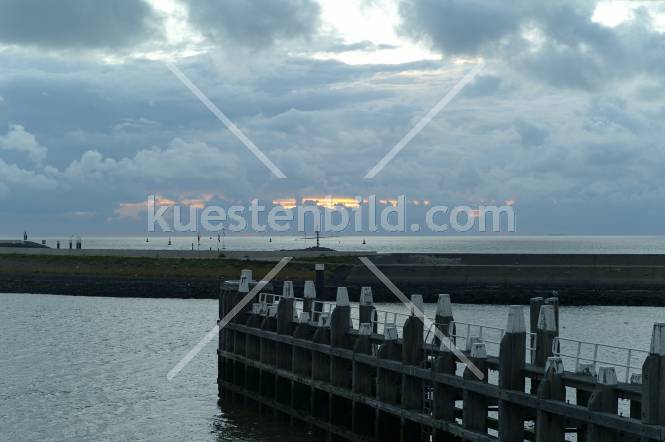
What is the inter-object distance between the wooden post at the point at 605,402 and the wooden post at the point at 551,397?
4.56 feet

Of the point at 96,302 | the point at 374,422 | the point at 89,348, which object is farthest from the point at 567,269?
the point at 374,422

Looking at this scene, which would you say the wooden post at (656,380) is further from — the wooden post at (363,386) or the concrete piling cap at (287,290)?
the concrete piling cap at (287,290)

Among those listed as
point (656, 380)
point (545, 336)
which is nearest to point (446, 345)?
point (545, 336)

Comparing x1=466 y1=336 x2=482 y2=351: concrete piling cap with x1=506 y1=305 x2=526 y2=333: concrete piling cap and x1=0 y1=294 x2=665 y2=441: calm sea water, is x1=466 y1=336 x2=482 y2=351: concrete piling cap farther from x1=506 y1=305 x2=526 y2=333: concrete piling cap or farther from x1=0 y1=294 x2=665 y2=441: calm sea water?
x1=0 y1=294 x2=665 y2=441: calm sea water

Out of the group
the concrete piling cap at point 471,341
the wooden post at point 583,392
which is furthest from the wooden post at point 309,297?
the wooden post at point 583,392

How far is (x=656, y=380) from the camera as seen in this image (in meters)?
17.9

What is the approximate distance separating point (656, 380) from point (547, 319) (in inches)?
212

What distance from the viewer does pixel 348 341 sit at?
101 ft

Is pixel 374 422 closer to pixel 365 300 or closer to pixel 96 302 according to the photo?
pixel 365 300

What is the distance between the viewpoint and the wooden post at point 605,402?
19.3 meters

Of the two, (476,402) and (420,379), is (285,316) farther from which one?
(476,402)

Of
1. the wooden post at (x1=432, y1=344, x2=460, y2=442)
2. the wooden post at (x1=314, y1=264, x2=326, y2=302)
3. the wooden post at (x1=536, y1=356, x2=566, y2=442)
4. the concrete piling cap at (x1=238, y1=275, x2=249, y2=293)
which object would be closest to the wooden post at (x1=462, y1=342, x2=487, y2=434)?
the wooden post at (x1=432, y1=344, x2=460, y2=442)

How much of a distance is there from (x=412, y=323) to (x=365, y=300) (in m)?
5.70

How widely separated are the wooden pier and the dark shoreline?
5002 cm
